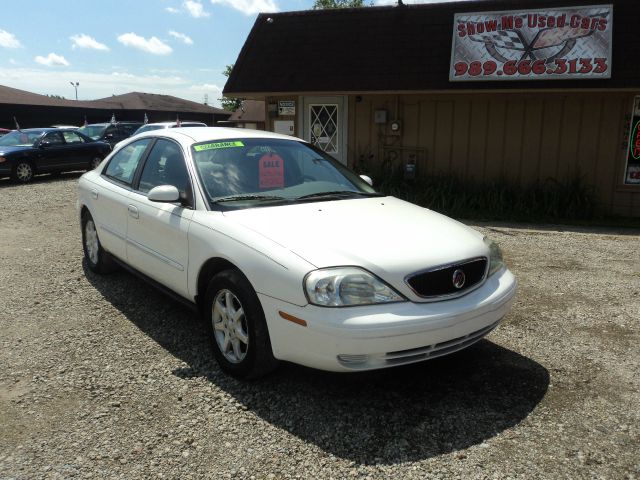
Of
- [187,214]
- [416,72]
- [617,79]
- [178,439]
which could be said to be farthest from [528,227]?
[178,439]

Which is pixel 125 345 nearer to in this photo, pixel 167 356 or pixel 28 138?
pixel 167 356

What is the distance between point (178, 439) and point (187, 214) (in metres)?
1.56

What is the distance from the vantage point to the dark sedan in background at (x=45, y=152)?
48.2 ft

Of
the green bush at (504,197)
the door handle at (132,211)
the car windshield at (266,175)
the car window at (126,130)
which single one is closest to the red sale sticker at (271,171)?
the car windshield at (266,175)

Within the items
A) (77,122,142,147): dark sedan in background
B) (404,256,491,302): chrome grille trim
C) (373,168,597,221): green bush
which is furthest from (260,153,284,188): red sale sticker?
(77,122,142,147): dark sedan in background

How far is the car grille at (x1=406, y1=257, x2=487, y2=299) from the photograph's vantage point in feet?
10.1

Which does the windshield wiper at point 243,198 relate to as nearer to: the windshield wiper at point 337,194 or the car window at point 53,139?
the windshield wiper at point 337,194

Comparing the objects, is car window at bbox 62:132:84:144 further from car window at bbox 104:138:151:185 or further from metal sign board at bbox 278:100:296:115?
car window at bbox 104:138:151:185

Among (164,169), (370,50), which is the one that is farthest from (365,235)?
(370,50)

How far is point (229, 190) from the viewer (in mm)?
3953

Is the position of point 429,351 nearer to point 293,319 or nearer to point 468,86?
point 293,319

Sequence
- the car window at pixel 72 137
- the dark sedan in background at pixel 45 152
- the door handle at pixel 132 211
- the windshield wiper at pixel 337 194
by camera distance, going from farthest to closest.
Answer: the car window at pixel 72 137
the dark sedan in background at pixel 45 152
the door handle at pixel 132 211
the windshield wiper at pixel 337 194

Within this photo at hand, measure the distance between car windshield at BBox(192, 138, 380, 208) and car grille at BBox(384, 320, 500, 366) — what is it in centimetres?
146

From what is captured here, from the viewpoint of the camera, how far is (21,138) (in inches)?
616
